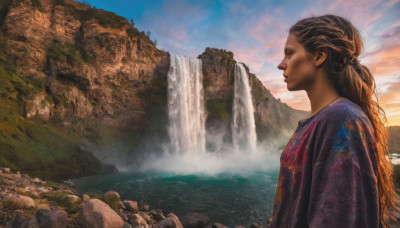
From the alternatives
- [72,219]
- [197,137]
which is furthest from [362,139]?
[197,137]

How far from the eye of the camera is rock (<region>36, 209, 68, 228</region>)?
12.6 feet

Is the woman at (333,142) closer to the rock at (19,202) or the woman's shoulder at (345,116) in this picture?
the woman's shoulder at (345,116)

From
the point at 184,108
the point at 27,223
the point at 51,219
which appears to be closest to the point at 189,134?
the point at 184,108

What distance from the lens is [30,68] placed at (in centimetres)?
2108

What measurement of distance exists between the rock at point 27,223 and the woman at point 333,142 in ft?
14.8

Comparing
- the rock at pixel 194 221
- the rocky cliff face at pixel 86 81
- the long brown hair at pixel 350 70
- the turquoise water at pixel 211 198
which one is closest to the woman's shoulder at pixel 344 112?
the long brown hair at pixel 350 70

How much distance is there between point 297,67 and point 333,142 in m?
0.57

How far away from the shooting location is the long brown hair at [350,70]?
1.03 metres

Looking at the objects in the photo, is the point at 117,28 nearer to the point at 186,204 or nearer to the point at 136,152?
the point at 136,152

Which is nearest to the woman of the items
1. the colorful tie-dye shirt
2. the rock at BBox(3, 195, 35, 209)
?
the colorful tie-dye shirt

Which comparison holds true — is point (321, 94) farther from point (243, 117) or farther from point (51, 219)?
point (243, 117)

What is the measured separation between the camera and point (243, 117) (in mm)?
36781

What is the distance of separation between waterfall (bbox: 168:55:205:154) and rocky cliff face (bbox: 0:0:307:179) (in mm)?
1355

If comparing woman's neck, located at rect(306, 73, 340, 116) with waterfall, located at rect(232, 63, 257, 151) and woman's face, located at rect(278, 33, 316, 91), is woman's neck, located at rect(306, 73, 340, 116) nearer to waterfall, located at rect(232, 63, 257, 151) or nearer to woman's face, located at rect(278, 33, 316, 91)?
woman's face, located at rect(278, 33, 316, 91)
